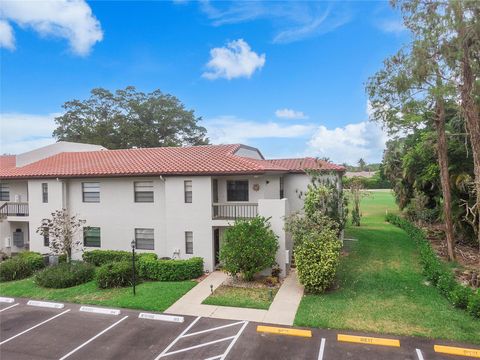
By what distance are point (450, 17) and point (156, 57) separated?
51.3 ft

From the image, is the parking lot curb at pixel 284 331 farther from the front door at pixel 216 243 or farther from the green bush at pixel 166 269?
the front door at pixel 216 243

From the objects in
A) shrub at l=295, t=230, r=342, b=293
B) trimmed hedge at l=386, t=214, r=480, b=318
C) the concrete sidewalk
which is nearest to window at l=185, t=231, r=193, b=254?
the concrete sidewalk

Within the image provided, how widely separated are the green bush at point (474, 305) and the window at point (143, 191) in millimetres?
14803

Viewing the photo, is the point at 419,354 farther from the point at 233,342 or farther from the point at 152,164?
the point at 152,164

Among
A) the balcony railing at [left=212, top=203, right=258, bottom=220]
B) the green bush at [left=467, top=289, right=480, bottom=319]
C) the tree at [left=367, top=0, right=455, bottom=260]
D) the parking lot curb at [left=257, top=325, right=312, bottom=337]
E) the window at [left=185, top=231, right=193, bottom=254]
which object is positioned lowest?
the parking lot curb at [left=257, top=325, right=312, bottom=337]

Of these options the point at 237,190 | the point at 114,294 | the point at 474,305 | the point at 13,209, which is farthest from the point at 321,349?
the point at 13,209

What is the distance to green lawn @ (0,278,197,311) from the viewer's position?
12547 mm

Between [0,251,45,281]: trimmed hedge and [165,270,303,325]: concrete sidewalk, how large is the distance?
9.54 m

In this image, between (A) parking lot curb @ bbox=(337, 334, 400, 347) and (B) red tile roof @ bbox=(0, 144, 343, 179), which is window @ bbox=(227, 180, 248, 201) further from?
(A) parking lot curb @ bbox=(337, 334, 400, 347)

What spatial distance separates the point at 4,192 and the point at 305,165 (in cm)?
2008

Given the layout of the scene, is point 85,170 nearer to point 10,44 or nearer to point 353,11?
point 10,44

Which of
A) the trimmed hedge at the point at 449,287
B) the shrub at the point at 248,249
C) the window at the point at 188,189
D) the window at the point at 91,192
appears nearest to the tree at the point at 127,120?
the window at the point at 91,192

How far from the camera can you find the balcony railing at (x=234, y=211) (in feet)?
55.5

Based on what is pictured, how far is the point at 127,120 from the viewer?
1780 inches
